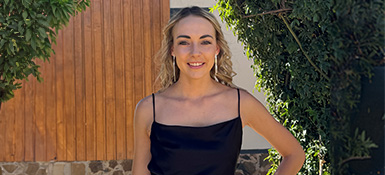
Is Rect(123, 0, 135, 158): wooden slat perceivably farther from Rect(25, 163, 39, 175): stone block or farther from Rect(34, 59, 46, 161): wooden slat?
Rect(25, 163, 39, 175): stone block

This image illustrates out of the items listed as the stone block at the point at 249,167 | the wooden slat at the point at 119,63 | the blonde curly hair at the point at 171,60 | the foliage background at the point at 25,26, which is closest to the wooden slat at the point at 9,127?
the wooden slat at the point at 119,63

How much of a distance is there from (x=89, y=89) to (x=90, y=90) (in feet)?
0.06

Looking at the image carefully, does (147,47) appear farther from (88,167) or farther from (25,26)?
(25,26)

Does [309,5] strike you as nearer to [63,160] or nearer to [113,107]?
[113,107]

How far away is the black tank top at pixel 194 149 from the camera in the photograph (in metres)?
2.33

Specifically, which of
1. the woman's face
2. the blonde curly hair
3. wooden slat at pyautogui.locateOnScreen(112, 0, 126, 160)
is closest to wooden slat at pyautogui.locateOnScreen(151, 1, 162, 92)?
wooden slat at pyautogui.locateOnScreen(112, 0, 126, 160)

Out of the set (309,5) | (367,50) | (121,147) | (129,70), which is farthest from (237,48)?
(367,50)

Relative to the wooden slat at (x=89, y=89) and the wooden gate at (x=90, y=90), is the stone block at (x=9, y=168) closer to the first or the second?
the wooden gate at (x=90, y=90)

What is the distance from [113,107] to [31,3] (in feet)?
7.53

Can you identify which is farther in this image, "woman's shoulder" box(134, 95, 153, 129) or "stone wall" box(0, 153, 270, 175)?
"stone wall" box(0, 153, 270, 175)

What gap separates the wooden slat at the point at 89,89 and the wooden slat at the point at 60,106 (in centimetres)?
27

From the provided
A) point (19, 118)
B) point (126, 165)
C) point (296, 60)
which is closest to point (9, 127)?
point (19, 118)

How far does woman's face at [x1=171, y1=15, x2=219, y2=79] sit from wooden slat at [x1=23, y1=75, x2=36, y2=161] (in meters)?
4.01

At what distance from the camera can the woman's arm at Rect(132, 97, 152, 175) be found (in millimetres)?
2506
